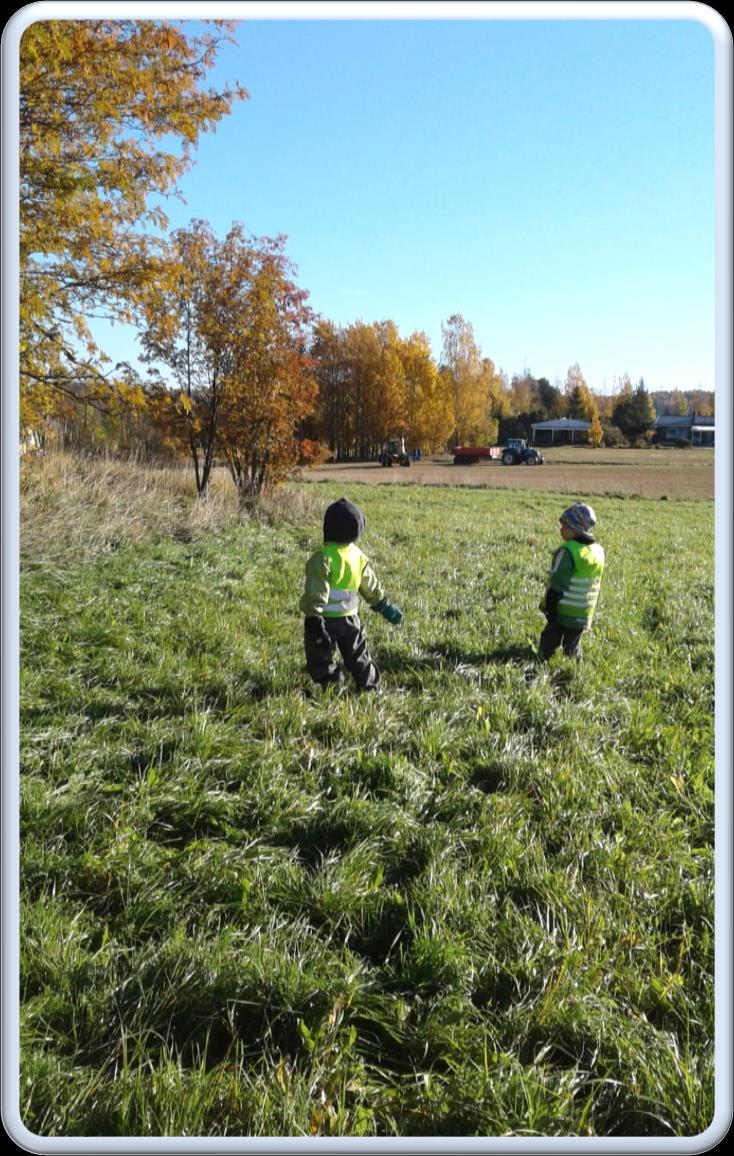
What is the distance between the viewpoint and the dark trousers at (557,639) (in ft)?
16.7

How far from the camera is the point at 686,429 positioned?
204 cm

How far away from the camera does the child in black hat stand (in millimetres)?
4238

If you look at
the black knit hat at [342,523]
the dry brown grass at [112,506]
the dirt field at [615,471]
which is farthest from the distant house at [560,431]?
the dry brown grass at [112,506]

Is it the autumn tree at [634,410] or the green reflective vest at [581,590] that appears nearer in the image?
the autumn tree at [634,410]

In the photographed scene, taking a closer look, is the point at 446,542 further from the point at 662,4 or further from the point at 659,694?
the point at 662,4

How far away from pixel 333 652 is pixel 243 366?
8861 millimetres

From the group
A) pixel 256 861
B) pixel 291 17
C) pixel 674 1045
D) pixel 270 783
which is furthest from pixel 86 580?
pixel 674 1045

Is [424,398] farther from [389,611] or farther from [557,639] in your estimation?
[557,639]

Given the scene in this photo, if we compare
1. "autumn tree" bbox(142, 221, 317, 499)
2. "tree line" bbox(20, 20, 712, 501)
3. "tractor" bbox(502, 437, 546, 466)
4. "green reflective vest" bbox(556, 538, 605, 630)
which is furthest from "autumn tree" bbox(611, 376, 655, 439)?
"autumn tree" bbox(142, 221, 317, 499)

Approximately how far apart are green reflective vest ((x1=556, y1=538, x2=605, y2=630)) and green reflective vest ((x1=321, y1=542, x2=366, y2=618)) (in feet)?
5.59

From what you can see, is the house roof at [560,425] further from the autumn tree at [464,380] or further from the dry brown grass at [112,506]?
the dry brown grass at [112,506]

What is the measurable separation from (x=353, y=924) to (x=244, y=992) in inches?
18.0

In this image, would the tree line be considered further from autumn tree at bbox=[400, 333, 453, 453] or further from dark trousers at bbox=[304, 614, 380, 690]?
dark trousers at bbox=[304, 614, 380, 690]

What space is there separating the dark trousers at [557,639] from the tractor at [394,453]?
1.74 m
